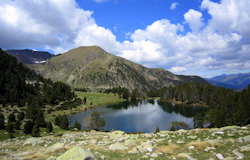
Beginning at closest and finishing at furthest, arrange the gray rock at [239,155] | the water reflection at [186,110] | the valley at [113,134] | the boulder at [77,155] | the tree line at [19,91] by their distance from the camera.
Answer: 1. the gray rock at [239,155]
2. the boulder at [77,155]
3. the valley at [113,134]
4. the tree line at [19,91]
5. the water reflection at [186,110]

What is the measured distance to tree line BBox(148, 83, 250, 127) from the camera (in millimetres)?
51750

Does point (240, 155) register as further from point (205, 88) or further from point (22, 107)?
point (205, 88)

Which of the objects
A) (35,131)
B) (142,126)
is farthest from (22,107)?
(142,126)

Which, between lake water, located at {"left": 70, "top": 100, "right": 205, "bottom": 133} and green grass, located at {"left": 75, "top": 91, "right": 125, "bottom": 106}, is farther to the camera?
green grass, located at {"left": 75, "top": 91, "right": 125, "bottom": 106}

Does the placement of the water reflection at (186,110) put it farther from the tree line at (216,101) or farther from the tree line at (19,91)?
the tree line at (19,91)

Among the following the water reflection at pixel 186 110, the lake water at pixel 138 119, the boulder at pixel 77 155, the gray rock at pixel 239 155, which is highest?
the gray rock at pixel 239 155

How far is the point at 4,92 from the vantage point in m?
86.7

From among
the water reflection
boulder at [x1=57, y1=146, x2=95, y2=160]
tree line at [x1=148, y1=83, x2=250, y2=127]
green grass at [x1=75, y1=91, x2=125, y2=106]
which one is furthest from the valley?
green grass at [x1=75, y1=91, x2=125, y2=106]

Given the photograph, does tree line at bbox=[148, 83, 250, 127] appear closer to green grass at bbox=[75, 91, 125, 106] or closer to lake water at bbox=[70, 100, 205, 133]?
lake water at bbox=[70, 100, 205, 133]

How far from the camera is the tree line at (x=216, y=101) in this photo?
2037 inches

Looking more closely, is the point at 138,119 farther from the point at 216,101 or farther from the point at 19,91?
the point at 19,91

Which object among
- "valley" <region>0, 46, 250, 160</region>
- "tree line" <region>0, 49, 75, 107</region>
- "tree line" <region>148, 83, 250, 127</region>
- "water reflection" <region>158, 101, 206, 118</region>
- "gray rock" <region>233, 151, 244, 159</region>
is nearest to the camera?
"gray rock" <region>233, 151, 244, 159</region>

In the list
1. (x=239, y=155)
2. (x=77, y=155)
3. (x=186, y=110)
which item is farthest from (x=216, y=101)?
(x=77, y=155)

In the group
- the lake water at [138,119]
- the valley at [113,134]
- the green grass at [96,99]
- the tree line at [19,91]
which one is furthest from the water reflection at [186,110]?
the tree line at [19,91]
